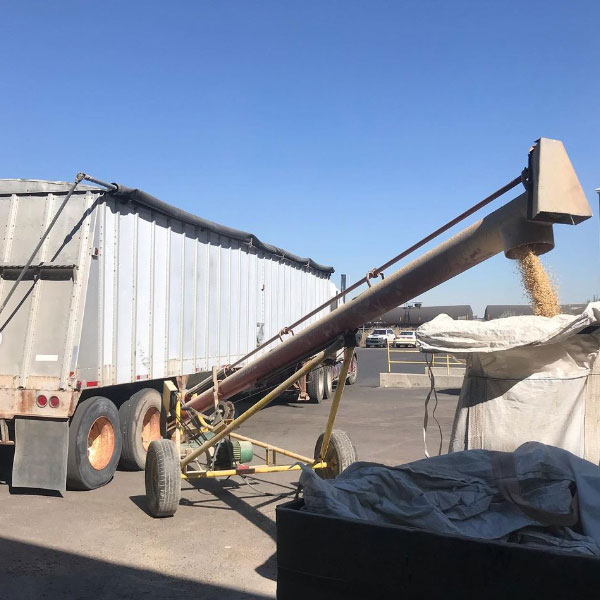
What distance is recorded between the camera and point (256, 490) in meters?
7.52

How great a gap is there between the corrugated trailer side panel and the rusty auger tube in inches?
143

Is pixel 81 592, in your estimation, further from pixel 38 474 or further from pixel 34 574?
pixel 38 474

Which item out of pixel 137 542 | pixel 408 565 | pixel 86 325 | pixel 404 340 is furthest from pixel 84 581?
pixel 404 340

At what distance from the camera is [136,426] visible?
27.2 ft

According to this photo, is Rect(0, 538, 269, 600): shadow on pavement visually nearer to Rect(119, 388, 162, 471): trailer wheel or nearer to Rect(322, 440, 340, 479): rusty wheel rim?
Rect(322, 440, 340, 479): rusty wheel rim

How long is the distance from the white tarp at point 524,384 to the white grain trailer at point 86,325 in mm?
4785

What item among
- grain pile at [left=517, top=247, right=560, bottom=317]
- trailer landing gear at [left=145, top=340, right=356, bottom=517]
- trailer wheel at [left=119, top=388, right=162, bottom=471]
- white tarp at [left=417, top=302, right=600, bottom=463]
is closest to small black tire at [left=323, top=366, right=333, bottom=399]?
trailer wheel at [left=119, top=388, right=162, bottom=471]

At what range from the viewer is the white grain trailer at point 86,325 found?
7.02m

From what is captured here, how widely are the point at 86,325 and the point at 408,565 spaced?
6.02 m

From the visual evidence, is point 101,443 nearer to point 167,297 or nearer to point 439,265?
point 167,297

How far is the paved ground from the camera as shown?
15.1 ft

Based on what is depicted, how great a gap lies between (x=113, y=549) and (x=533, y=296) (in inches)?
162

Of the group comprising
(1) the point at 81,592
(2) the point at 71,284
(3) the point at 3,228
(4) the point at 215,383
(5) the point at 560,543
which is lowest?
(1) the point at 81,592

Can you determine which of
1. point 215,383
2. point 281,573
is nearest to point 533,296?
point 281,573
